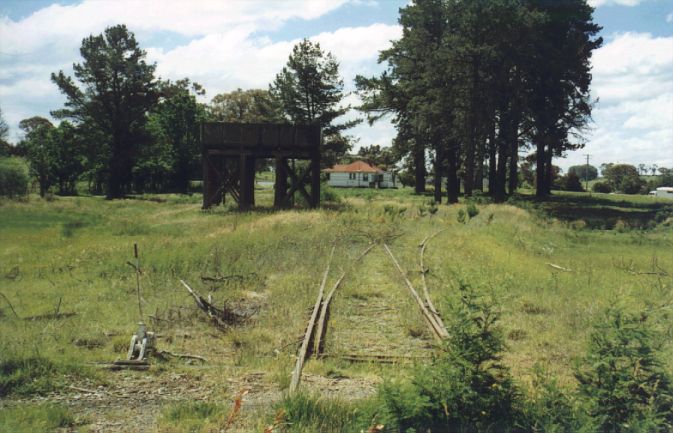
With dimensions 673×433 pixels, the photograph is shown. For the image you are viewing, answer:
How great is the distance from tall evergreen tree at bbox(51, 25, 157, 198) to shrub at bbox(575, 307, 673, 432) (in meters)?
49.3

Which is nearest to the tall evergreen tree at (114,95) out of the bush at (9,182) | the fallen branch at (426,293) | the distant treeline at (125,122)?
the distant treeline at (125,122)

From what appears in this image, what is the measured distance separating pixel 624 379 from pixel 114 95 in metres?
51.8

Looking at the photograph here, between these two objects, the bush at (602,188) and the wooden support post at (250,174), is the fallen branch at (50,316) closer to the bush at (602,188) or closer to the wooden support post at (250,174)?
the wooden support post at (250,174)

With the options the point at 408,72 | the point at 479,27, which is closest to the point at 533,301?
the point at 479,27

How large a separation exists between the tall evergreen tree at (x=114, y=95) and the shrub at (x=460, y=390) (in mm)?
48616

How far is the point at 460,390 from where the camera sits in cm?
467

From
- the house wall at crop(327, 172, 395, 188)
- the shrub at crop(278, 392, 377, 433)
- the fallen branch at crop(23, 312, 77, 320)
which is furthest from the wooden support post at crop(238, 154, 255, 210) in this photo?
the house wall at crop(327, 172, 395, 188)

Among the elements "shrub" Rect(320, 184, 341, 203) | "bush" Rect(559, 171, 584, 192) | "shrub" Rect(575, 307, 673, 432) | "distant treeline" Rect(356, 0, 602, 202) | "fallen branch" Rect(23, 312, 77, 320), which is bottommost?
"fallen branch" Rect(23, 312, 77, 320)

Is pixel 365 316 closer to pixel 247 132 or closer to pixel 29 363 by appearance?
pixel 29 363

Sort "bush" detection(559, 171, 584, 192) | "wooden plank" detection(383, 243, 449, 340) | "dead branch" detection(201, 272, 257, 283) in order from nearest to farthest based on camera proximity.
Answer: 1. "wooden plank" detection(383, 243, 449, 340)
2. "dead branch" detection(201, 272, 257, 283)
3. "bush" detection(559, 171, 584, 192)

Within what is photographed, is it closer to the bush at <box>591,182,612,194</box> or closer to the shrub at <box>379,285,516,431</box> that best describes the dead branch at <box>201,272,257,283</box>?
the shrub at <box>379,285,516,431</box>

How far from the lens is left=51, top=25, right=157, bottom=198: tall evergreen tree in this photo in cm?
4775

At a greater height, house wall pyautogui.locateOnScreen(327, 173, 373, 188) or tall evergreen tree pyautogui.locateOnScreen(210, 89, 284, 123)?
tall evergreen tree pyautogui.locateOnScreen(210, 89, 284, 123)

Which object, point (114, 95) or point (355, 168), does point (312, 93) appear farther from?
point (355, 168)
